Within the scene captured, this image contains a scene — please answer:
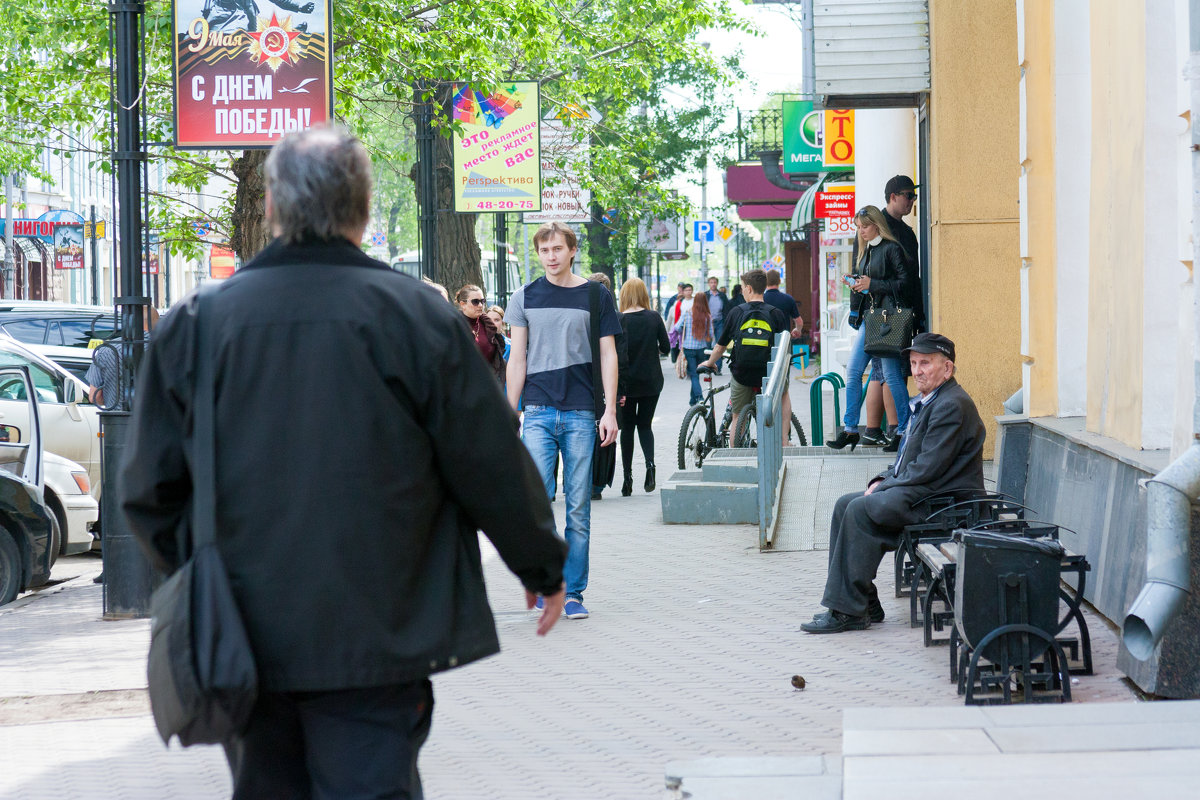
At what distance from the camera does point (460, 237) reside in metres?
20.9

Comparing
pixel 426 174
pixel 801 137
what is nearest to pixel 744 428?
pixel 426 174

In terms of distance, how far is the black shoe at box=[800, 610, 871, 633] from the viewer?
7.09m

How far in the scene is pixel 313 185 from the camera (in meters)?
2.87

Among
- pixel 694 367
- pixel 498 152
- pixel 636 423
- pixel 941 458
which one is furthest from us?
pixel 694 367

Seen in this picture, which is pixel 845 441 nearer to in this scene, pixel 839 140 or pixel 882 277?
pixel 882 277

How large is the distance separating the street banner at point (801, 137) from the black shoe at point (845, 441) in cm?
1447

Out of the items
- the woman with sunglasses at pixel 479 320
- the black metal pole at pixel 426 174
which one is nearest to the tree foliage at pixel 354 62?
the black metal pole at pixel 426 174

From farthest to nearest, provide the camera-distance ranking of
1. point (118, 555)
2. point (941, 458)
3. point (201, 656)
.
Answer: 1. point (118, 555)
2. point (941, 458)
3. point (201, 656)

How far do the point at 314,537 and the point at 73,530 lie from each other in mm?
8217

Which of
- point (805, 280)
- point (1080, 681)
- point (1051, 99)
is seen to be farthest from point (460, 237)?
point (805, 280)

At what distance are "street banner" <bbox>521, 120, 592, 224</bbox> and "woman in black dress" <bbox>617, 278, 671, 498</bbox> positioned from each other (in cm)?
891

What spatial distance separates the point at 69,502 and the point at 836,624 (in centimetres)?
575

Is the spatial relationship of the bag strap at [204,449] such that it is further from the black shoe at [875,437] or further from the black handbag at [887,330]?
the black shoe at [875,437]

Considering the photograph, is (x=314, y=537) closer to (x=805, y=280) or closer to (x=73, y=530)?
(x=73, y=530)
